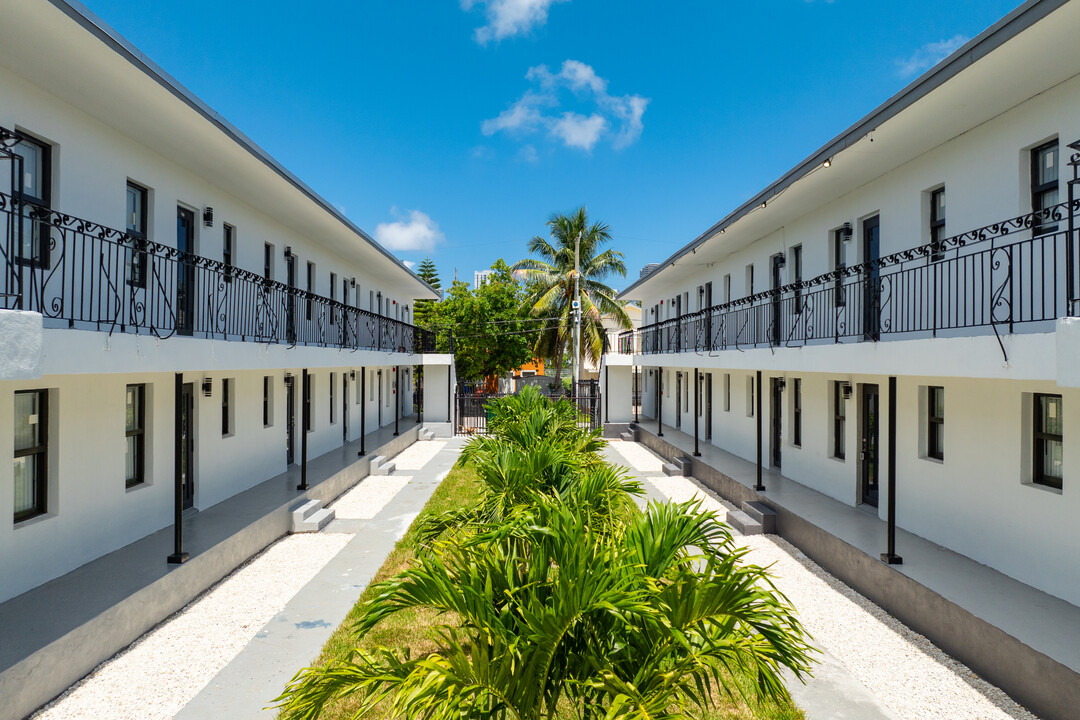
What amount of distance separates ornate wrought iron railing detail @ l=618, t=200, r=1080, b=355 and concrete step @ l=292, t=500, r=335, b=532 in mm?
9564

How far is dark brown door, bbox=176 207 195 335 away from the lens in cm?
939

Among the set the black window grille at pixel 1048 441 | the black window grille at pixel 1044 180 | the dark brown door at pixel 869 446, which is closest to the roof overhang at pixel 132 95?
the black window grille at pixel 1044 180

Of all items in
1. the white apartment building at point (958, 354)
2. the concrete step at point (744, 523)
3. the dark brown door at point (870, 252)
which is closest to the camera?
the white apartment building at point (958, 354)

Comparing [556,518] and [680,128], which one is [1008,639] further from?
[680,128]

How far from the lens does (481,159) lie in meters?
55.1

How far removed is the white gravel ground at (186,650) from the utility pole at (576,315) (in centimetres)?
1974

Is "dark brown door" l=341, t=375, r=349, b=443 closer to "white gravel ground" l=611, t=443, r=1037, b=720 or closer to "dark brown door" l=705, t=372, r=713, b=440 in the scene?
"dark brown door" l=705, t=372, r=713, b=440

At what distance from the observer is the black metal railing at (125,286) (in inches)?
222

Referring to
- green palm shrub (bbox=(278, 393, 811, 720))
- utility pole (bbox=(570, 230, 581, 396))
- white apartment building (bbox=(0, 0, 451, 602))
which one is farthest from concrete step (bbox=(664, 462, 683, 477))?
green palm shrub (bbox=(278, 393, 811, 720))

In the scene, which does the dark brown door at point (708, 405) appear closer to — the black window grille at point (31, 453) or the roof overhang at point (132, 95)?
the roof overhang at point (132, 95)

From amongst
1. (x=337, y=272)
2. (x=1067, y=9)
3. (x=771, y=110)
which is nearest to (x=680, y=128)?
(x=771, y=110)

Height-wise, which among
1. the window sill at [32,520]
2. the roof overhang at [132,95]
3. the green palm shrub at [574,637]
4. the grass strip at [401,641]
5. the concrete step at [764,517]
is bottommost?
the grass strip at [401,641]

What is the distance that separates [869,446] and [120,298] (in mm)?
12529

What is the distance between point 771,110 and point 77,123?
26700 millimetres
